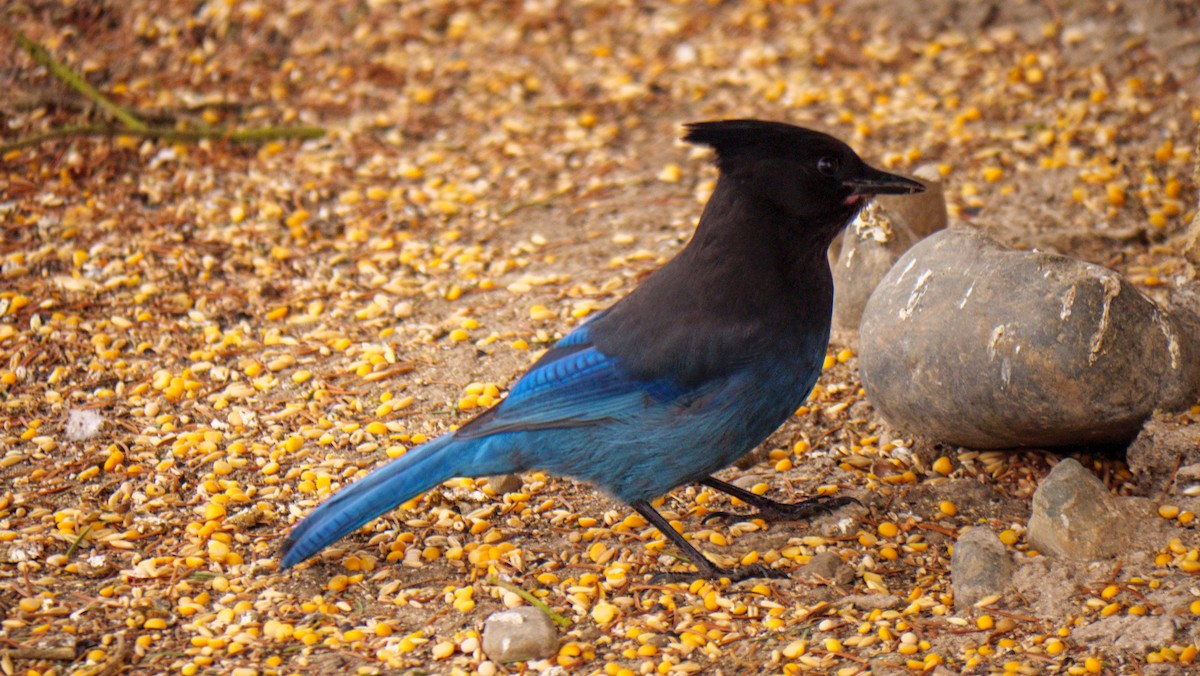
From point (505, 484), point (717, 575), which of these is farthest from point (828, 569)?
point (505, 484)

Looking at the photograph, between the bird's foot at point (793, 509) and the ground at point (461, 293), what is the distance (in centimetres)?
5

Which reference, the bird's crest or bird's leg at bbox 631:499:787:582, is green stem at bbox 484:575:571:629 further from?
the bird's crest

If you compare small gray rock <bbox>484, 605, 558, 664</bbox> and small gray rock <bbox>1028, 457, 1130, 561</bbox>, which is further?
small gray rock <bbox>1028, 457, 1130, 561</bbox>

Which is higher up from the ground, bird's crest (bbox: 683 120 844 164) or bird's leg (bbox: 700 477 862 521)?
bird's crest (bbox: 683 120 844 164)

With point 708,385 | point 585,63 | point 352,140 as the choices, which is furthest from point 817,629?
point 585,63

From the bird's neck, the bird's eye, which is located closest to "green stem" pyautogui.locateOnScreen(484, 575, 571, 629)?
the bird's neck

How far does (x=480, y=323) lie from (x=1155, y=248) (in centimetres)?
268

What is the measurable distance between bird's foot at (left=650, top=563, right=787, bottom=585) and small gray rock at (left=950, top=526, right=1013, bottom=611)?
474 mm

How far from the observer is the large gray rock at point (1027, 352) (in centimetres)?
377

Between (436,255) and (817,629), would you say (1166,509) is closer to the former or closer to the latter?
(817,629)

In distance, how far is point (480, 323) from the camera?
518 cm

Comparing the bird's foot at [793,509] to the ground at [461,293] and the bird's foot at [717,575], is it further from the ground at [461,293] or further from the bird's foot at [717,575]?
the bird's foot at [717,575]

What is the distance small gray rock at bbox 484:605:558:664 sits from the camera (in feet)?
11.2

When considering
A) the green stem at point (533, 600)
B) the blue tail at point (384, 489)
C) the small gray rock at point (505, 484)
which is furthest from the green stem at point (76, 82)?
the green stem at point (533, 600)
